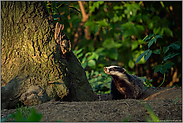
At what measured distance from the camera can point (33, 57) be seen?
2.37 meters

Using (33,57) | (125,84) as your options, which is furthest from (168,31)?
(33,57)

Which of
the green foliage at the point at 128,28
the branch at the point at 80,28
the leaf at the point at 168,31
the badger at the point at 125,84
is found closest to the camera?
the badger at the point at 125,84

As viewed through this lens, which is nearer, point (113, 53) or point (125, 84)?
point (125, 84)

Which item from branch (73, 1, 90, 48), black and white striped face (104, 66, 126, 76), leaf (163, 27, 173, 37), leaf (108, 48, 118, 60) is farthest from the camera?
branch (73, 1, 90, 48)

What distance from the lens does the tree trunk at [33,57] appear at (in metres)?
2.23

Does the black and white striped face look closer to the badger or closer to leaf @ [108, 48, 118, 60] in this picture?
the badger

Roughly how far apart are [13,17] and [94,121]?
1.63 m

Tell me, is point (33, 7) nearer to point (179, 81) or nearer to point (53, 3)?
point (53, 3)

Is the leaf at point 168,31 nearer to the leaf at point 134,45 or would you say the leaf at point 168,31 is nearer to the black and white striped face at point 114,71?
the leaf at point 134,45

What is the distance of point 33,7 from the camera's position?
8.20 ft

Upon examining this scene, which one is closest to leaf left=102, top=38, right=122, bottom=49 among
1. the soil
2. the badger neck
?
the badger neck

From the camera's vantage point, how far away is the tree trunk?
2230 mm

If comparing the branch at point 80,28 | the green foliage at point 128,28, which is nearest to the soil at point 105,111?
the green foliage at point 128,28

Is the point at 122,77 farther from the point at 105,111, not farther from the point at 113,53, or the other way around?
the point at 113,53
